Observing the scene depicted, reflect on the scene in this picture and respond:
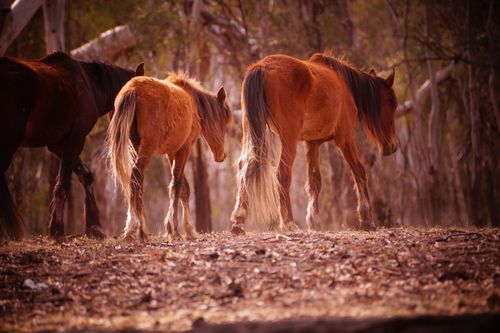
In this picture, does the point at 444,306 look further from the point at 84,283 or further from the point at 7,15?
the point at 7,15

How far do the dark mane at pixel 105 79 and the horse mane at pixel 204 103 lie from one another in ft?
3.28

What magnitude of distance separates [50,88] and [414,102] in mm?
14410

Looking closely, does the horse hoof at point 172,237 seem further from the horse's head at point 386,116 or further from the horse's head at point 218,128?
the horse's head at point 386,116

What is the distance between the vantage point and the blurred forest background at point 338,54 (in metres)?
20.3

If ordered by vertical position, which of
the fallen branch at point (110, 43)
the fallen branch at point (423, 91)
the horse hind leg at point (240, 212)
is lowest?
the horse hind leg at point (240, 212)

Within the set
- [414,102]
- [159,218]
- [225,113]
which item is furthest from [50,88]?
[159,218]

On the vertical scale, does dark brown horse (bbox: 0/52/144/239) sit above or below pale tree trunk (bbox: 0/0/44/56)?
below

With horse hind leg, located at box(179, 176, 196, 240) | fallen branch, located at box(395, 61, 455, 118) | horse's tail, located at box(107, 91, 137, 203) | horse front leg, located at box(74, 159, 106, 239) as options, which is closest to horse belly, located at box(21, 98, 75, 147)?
horse front leg, located at box(74, 159, 106, 239)

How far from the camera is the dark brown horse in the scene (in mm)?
9609

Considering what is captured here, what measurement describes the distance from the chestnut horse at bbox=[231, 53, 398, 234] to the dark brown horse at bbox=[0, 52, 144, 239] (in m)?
2.47

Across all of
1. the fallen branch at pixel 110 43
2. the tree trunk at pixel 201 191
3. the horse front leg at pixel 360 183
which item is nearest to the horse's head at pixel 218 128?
the horse front leg at pixel 360 183

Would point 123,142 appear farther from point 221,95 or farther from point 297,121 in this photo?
point 221,95

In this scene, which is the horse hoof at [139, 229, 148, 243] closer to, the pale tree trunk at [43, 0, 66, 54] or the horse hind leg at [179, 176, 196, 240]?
the horse hind leg at [179, 176, 196, 240]

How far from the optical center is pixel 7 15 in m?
14.4
